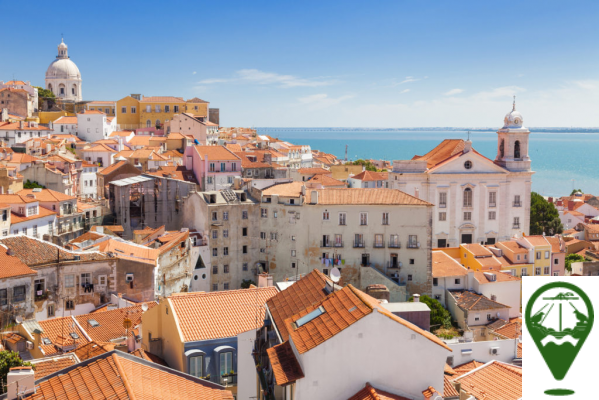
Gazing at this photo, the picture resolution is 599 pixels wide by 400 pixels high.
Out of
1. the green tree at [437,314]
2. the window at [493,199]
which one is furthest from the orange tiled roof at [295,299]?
the window at [493,199]

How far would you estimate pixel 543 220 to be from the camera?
200 ft

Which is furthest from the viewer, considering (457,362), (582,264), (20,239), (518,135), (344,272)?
(518,135)

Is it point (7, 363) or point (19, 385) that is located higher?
point (19, 385)

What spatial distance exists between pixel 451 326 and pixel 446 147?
1025 inches

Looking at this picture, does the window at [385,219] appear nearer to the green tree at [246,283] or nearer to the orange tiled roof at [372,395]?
the green tree at [246,283]

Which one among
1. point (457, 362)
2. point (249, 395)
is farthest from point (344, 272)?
point (249, 395)

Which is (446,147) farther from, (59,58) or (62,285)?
(59,58)

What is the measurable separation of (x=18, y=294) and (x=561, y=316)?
20284mm

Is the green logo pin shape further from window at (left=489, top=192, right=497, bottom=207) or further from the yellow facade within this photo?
the yellow facade

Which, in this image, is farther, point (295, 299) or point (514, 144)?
point (514, 144)

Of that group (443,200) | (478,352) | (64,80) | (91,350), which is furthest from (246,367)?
(64,80)

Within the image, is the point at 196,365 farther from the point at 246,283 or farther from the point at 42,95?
the point at 42,95

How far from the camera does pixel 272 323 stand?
14242mm

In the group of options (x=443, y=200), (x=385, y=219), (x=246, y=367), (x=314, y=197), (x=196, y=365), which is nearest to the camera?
(x=196, y=365)
